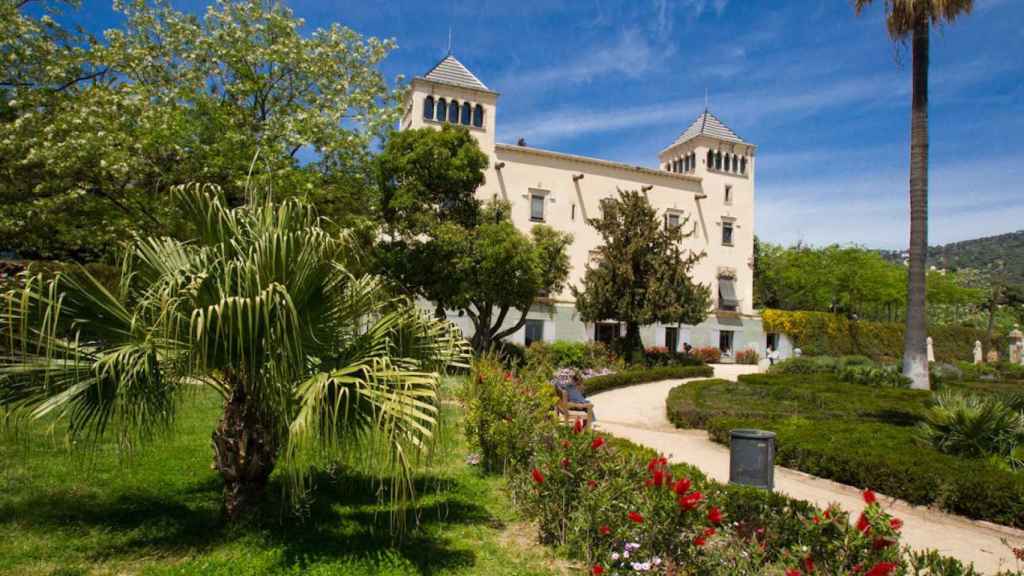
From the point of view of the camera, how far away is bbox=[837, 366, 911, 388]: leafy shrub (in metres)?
18.8

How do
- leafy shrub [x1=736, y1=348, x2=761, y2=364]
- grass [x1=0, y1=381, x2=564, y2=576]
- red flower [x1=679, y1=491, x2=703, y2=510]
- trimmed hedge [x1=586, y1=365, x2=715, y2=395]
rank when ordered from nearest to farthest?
red flower [x1=679, y1=491, x2=703, y2=510], grass [x1=0, y1=381, x2=564, y2=576], trimmed hedge [x1=586, y1=365, x2=715, y2=395], leafy shrub [x1=736, y1=348, x2=761, y2=364]

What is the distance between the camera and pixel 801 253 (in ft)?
166

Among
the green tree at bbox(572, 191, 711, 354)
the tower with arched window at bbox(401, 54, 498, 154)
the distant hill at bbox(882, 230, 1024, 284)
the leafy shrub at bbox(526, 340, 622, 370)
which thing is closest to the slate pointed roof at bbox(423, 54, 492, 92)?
the tower with arched window at bbox(401, 54, 498, 154)

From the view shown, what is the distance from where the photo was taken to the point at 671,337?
3434 cm

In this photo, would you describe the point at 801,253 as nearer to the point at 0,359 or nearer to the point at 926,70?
the point at 926,70

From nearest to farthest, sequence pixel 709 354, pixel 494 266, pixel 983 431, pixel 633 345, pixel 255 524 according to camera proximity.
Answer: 1. pixel 255 524
2. pixel 983 431
3. pixel 494 266
4. pixel 633 345
5. pixel 709 354

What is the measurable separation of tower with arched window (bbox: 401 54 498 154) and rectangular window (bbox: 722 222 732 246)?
633 inches

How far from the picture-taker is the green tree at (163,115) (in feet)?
46.6

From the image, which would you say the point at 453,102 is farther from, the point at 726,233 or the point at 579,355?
the point at 726,233

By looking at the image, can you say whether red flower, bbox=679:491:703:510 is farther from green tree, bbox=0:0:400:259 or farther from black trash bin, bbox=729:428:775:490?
green tree, bbox=0:0:400:259

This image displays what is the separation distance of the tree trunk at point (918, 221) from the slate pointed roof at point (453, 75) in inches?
741

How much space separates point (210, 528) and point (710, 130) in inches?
1458

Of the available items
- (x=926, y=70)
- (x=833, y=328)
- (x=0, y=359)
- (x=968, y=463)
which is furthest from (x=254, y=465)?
(x=833, y=328)

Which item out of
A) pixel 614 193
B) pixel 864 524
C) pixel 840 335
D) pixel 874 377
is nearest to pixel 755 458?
pixel 864 524
